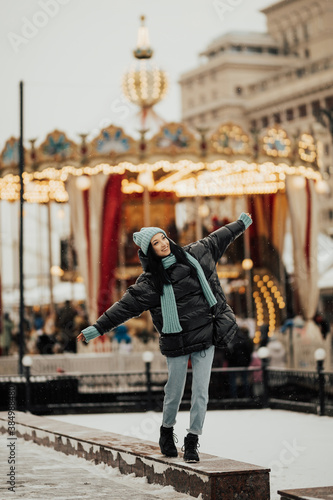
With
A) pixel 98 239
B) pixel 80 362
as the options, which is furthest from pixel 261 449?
pixel 98 239

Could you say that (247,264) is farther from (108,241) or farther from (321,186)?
(108,241)

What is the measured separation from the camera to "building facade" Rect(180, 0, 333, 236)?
8569 cm

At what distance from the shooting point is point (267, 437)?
1118 centimetres

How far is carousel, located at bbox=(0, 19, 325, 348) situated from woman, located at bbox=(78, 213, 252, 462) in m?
13.9

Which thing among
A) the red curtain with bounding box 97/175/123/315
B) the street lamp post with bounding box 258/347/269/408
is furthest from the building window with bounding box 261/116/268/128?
the street lamp post with bounding box 258/347/269/408

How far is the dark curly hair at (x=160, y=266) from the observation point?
679cm

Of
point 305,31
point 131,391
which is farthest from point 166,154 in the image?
point 305,31

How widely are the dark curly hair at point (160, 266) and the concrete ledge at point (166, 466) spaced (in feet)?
3.87

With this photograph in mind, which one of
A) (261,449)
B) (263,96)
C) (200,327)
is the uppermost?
(263,96)

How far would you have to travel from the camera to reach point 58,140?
22.1 metres

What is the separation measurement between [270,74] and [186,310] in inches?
3875

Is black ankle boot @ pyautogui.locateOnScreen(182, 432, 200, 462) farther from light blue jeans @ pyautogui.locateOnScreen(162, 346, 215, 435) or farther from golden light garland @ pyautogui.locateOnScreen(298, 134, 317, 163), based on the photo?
golden light garland @ pyautogui.locateOnScreen(298, 134, 317, 163)

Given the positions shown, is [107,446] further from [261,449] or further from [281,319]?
[281,319]

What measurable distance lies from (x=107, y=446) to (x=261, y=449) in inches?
96.4
